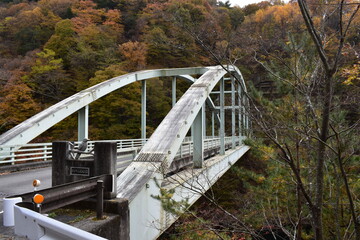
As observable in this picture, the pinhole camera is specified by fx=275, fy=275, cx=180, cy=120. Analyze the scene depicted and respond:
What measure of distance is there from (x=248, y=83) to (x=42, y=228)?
3222mm

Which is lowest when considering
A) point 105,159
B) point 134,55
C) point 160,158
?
point 160,158

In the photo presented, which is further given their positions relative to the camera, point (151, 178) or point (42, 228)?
point (151, 178)

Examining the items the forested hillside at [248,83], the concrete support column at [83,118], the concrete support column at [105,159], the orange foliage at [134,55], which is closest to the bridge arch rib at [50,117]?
the concrete support column at [83,118]

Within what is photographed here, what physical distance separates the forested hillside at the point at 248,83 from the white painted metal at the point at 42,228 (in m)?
2.31

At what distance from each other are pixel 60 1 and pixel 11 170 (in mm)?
38232

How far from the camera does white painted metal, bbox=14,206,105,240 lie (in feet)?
4.39

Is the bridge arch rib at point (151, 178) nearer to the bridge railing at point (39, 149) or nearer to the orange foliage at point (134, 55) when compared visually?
the bridge railing at point (39, 149)

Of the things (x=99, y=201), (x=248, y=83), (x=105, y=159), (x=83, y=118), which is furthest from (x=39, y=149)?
(x=248, y=83)

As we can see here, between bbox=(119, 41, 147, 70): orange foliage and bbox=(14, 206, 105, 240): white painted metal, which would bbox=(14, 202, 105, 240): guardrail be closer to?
bbox=(14, 206, 105, 240): white painted metal

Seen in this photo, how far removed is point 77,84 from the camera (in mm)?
27219

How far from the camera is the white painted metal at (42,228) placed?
4.39 feet

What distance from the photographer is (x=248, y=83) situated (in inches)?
159

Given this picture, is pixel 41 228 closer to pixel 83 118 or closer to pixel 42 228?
pixel 42 228

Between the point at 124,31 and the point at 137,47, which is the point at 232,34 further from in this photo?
the point at 124,31
